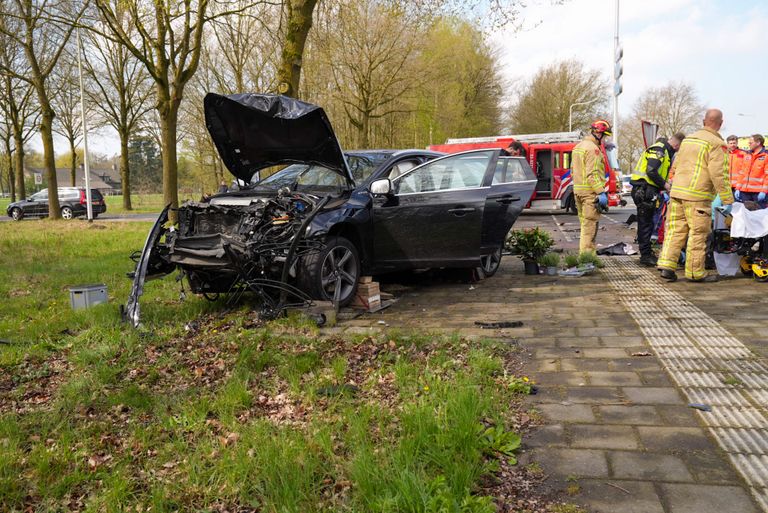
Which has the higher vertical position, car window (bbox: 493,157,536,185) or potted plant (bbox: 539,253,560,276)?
car window (bbox: 493,157,536,185)

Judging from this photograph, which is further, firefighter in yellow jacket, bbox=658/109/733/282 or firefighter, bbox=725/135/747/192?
firefighter, bbox=725/135/747/192

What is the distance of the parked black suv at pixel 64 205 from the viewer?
1113 inches

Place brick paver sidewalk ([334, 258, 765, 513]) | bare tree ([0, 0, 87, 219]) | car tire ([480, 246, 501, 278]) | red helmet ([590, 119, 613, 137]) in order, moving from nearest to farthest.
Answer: brick paver sidewalk ([334, 258, 765, 513]) < car tire ([480, 246, 501, 278]) < red helmet ([590, 119, 613, 137]) < bare tree ([0, 0, 87, 219])

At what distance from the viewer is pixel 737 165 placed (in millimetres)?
11344

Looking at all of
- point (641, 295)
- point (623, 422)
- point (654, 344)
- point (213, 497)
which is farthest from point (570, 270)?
point (213, 497)

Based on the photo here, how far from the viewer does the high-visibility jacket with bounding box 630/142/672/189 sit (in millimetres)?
8742

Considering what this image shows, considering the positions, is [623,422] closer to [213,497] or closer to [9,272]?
[213,497]

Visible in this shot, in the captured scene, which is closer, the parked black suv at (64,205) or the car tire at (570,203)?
the car tire at (570,203)

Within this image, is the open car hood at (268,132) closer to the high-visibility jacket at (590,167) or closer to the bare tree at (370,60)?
the high-visibility jacket at (590,167)

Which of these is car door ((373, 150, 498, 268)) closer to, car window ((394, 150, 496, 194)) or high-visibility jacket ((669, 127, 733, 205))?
car window ((394, 150, 496, 194))

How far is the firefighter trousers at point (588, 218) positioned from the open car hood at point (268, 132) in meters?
4.10

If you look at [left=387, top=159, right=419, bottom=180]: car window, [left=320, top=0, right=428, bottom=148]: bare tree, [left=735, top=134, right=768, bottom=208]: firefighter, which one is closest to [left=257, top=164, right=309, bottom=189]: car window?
[left=387, top=159, right=419, bottom=180]: car window

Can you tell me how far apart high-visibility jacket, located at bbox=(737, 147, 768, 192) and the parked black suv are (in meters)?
26.5

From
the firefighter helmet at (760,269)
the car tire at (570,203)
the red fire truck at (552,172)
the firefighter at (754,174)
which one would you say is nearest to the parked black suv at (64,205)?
the red fire truck at (552,172)
